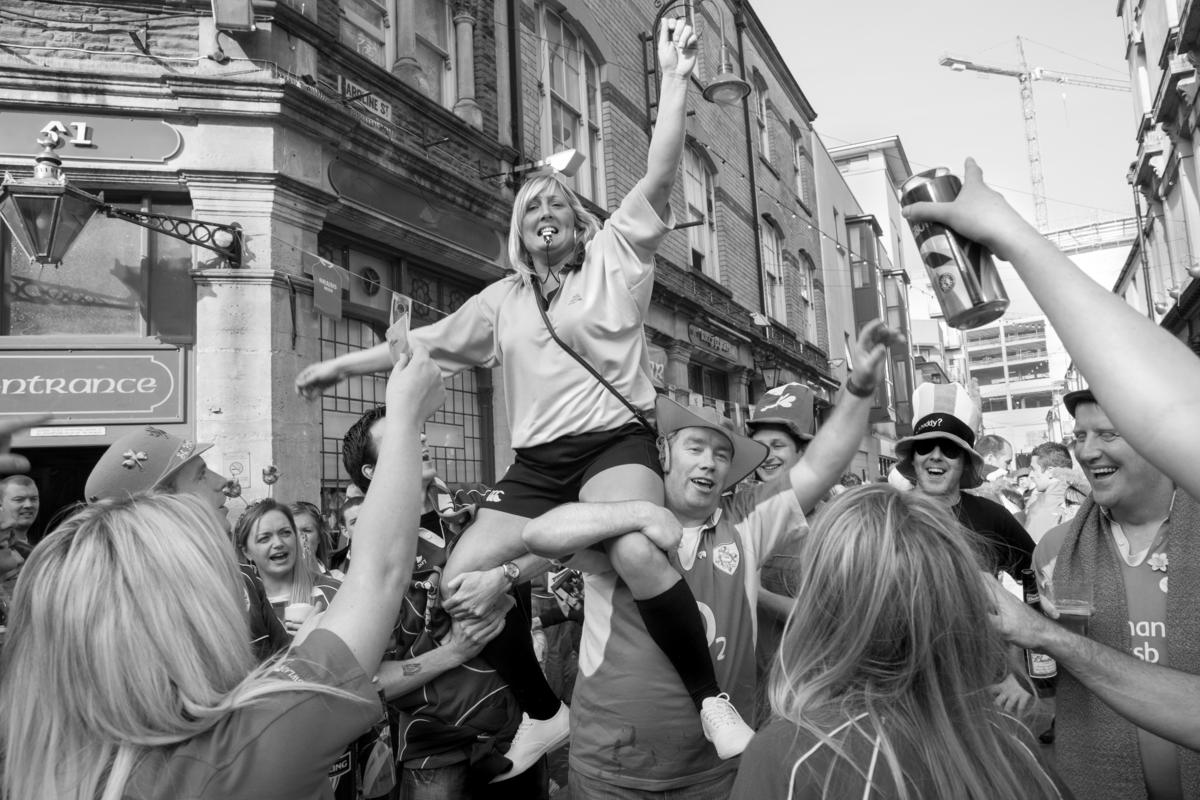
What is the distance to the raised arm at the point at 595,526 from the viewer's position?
2207 mm

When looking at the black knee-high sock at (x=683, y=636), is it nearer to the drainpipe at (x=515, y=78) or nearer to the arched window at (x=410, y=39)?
the arched window at (x=410, y=39)

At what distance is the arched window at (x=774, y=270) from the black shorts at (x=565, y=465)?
1903cm

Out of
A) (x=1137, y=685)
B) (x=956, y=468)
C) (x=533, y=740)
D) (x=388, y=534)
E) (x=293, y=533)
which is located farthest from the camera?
(x=293, y=533)

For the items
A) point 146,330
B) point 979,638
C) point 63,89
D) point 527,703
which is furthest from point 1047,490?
point 63,89

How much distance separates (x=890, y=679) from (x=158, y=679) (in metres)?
1.16

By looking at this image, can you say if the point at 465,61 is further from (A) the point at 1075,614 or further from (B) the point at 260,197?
(A) the point at 1075,614

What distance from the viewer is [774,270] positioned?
73.6 feet

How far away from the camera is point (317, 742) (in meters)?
1.32

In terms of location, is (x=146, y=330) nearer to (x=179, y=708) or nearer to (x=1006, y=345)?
(x=179, y=708)

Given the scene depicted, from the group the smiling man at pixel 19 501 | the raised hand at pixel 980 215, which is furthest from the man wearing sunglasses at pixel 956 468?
the smiling man at pixel 19 501

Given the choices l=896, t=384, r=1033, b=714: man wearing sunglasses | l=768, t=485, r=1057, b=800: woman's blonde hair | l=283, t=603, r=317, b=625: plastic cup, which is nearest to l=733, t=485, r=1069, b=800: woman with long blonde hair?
l=768, t=485, r=1057, b=800: woman's blonde hair

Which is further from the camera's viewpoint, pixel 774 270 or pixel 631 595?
pixel 774 270

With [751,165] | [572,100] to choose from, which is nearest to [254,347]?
[572,100]

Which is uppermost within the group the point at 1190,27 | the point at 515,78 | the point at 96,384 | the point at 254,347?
the point at 1190,27
